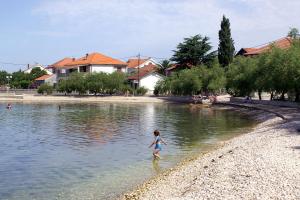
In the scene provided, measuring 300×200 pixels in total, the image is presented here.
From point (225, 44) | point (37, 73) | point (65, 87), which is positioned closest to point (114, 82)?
point (65, 87)

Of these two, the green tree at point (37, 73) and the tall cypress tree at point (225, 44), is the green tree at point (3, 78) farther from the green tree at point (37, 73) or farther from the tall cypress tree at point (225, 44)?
the tall cypress tree at point (225, 44)

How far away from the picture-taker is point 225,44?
3654 inches

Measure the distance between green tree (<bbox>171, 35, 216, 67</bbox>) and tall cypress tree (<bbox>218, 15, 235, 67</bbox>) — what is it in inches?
251

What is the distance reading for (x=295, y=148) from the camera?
64.7 ft

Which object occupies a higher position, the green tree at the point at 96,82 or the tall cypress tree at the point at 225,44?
the tall cypress tree at the point at 225,44

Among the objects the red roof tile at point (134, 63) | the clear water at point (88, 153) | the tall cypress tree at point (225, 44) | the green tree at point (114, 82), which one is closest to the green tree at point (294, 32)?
the clear water at point (88, 153)

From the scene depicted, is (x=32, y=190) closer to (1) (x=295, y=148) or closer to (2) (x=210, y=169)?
(2) (x=210, y=169)

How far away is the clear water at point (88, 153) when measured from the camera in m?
17.4

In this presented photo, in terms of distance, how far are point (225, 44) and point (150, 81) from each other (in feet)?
81.2

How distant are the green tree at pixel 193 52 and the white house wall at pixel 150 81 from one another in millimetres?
11073

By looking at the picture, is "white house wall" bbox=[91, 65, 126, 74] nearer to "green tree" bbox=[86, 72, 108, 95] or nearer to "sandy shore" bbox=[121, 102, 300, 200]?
"green tree" bbox=[86, 72, 108, 95]

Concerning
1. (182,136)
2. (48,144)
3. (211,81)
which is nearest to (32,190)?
(48,144)

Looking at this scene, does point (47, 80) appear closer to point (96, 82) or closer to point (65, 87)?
point (65, 87)

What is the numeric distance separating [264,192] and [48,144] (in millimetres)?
20413
